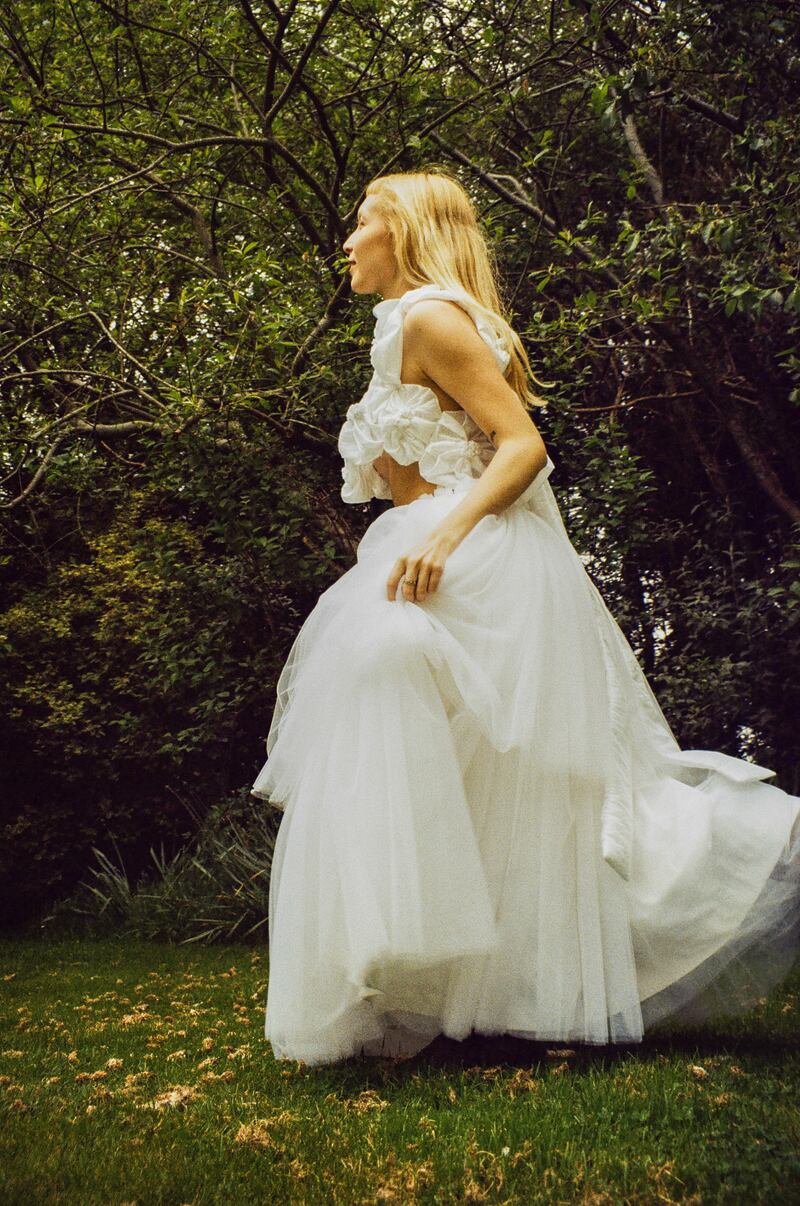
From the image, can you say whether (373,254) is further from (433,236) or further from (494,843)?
(494,843)

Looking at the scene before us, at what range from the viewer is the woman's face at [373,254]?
3.00 metres

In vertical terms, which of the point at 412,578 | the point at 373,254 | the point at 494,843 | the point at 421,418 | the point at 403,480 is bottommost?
the point at 494,843

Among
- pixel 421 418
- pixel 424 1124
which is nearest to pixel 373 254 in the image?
pixel 421 418

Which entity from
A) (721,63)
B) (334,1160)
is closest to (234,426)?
(721,63)

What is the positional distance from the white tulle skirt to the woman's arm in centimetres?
7

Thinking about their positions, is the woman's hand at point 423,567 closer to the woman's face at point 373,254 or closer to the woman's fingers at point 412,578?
the woman's fingers at point 412,578

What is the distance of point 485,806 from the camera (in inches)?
101

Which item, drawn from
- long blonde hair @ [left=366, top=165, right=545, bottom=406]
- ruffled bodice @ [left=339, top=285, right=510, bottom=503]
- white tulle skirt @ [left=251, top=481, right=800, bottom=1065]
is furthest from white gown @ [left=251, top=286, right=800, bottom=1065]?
long blonde hair @ [left=366, top=165, right=545, bottom=406]

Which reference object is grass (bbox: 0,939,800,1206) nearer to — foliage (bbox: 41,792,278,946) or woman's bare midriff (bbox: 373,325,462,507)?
woman's bare midriff (bbox: 373,325,462,507)

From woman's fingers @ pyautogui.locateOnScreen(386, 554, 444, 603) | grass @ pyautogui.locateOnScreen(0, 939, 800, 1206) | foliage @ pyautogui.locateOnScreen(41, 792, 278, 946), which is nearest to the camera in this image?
grass @ pyautogui.locateOnScreen(0, 939, 800, 1206)

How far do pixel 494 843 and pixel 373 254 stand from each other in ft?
5.28

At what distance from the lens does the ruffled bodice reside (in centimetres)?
282

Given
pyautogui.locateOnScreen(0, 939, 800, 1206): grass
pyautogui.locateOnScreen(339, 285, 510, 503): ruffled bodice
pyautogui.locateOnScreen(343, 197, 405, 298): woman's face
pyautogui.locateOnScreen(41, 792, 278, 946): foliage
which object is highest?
pyautogui.locateOnScreen(343, 197, 405, 298): woman's face

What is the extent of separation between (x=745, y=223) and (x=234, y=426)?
2.77m
